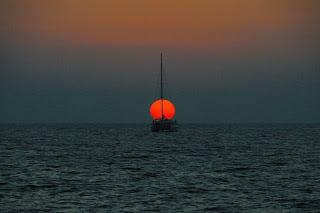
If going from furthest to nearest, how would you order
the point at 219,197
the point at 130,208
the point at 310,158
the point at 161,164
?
the point at 310,158, the point at 161,164, the point at 219,197, the point at 130,208

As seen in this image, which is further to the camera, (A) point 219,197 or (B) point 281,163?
(B) point 281,163

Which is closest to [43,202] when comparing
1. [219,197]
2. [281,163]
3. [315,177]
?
[219,197]

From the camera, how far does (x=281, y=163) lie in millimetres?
73875

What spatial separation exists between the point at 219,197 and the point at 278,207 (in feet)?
16.1

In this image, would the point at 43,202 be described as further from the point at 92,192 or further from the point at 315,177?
the point at 315,177

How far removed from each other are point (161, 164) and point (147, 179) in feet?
52.8

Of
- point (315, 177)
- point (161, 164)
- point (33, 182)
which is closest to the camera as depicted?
point (33, 182)

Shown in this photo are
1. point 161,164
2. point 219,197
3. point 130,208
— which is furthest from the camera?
point 161,164

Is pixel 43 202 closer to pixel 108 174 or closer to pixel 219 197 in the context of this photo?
pixel 219 197

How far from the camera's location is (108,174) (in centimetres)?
5969

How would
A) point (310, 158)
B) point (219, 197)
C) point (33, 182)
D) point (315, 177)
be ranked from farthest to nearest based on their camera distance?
point (310, 158)
point (315, 177)
point (33, 182)
point (219, 197)

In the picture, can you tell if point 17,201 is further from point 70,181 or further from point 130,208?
point 70,181

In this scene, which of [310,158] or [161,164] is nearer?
[161,164]

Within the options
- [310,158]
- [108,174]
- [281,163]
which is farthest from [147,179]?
[310,158]
